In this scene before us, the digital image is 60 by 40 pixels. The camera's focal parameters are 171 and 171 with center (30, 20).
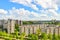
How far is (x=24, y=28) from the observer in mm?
34188

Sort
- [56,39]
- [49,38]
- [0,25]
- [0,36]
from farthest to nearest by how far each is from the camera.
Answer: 1. [0,25]
2. [0,36]
3. [49,38]
4. [56,39]

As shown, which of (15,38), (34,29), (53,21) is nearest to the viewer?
(15,38)

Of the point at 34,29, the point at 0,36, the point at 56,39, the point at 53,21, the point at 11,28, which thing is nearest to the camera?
the point at 56,39

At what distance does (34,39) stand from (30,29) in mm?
11994

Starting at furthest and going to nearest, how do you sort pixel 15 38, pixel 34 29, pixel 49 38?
1. pixel 34 29
2. pixel 15 38
3. pixel 49 38

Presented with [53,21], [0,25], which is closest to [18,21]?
[0,25]

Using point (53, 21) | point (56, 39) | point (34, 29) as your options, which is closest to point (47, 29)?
point (34, 29)

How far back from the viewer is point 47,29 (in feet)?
98.4

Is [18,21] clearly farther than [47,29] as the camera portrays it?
Yes

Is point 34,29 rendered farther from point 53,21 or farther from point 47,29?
point 53,21

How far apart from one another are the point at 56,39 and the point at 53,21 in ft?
109

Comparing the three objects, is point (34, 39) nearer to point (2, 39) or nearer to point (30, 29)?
point (2, 39)

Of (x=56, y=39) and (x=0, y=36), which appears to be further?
(x=0, y=36)

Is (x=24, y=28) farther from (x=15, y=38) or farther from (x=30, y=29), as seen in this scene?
(x=15, y=38)
